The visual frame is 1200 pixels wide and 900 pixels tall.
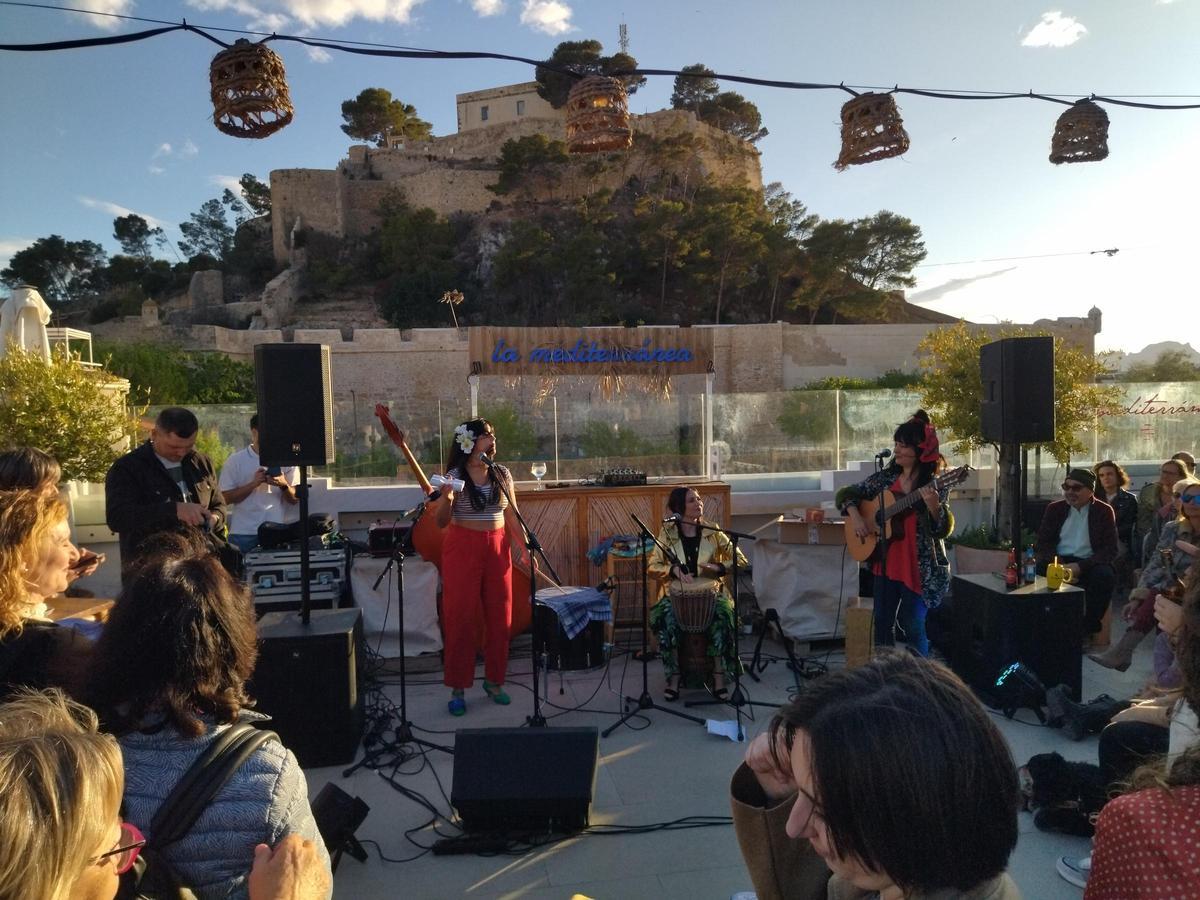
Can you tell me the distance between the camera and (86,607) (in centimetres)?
335

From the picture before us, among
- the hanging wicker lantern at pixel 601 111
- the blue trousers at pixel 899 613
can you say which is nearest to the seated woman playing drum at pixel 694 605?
the blue trousers at pixel 899 613

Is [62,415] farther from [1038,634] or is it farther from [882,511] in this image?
[1038,634]

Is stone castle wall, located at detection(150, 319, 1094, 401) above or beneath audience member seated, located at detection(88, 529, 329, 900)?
above

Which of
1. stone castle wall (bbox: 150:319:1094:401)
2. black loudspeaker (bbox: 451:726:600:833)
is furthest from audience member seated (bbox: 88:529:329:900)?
stone castle wall (bbox: 150:319:1094:401)

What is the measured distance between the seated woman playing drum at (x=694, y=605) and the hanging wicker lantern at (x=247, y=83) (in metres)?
3.24

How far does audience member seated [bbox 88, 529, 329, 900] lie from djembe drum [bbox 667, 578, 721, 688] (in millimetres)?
3204

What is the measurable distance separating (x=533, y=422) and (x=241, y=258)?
47.4m

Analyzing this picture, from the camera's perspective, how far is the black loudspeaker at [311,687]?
370 cm

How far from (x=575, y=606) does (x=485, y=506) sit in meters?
1.12

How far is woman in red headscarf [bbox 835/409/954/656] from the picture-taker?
454 centimetres

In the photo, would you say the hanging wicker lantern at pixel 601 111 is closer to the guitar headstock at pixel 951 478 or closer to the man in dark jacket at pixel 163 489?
the guitar headstock at pixel 951 478

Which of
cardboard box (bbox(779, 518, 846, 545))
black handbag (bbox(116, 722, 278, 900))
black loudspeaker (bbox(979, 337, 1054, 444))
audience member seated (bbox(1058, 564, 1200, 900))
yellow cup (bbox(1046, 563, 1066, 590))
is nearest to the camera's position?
audience member seated (bbox(1058, 564, 1200, 900))

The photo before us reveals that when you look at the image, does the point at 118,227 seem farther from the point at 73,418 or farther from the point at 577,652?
the point at 577,652

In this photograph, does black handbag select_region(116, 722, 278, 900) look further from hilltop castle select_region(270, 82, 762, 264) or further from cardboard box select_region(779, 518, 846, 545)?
hilltop castle select_region(270, 82, 762, 264)
